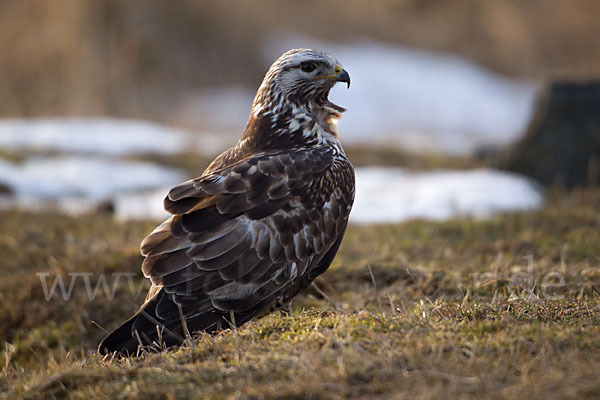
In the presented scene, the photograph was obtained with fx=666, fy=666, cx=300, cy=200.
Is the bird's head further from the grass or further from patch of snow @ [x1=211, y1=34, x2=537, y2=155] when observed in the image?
patch of snow @ [x1=211, y1=34, x2=537, y2=155]

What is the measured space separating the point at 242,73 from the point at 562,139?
17043mm

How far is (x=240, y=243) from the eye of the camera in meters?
4.35

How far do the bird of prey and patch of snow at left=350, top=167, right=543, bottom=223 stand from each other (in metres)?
4.31

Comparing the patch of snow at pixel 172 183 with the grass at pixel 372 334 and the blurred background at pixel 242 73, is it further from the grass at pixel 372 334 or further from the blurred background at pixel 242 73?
the grass at pixel 372 334

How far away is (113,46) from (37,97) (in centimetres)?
320

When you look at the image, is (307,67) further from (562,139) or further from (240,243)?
(562,139)

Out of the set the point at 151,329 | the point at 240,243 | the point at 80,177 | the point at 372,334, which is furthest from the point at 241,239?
the point at 80,177

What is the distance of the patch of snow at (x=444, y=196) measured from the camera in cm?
912

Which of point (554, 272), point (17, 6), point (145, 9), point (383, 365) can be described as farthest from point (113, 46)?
point (383, 365)

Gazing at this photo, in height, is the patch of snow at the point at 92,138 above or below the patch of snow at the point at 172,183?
above

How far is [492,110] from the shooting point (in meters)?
22.7

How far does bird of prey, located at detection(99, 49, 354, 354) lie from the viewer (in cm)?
Answer: 420

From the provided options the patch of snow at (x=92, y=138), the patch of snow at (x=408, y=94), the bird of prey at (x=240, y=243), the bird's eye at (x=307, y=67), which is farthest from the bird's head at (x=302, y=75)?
the patch of snow at (x=408, y=94)

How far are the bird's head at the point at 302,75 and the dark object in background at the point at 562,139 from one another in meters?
6.10
